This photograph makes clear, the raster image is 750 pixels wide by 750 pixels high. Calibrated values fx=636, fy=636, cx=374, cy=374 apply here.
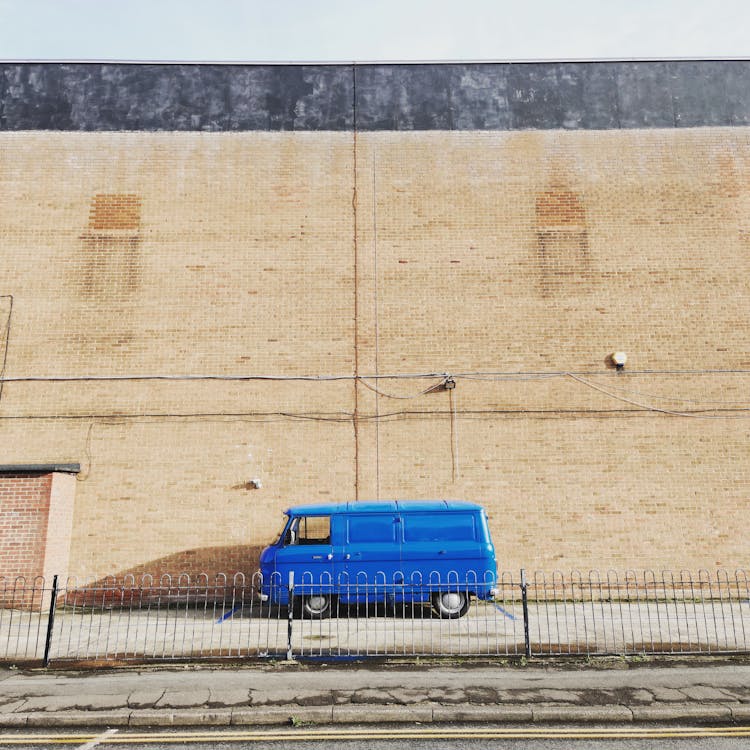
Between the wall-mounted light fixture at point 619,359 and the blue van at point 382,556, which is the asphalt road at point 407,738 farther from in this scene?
the wall-mounted light fixture at point 619,359

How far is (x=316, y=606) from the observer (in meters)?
11.3

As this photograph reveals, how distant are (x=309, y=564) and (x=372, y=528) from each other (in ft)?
4.26

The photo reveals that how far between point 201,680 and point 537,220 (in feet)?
40.1

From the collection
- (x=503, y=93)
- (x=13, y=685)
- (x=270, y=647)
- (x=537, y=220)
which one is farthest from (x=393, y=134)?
(x=13, y=685)

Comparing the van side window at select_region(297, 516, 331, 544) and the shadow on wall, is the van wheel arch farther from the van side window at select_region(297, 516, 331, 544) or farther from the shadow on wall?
the shadow on wall

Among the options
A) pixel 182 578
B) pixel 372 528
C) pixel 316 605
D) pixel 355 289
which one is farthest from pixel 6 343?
pixel 372 528

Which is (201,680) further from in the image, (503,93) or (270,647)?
(503,93)

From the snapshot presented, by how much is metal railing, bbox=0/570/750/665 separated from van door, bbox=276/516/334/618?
54 mm

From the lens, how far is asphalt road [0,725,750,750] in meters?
5.59

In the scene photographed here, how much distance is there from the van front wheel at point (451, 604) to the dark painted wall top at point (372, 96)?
36.2 ft

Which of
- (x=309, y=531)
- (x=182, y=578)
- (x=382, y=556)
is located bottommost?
(x=182, y=578)

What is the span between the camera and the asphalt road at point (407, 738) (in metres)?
5.59

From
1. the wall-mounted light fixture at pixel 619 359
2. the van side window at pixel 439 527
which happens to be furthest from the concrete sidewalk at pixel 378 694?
the wall-mounted light fixture at pixel 619 359

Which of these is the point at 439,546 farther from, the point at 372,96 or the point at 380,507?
the point at 372,96
